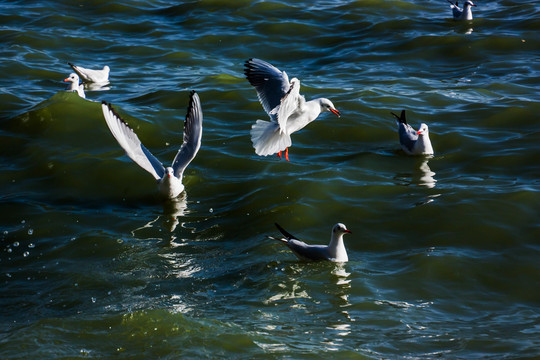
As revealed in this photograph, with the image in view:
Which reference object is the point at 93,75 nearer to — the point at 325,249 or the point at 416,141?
the point at 416,141

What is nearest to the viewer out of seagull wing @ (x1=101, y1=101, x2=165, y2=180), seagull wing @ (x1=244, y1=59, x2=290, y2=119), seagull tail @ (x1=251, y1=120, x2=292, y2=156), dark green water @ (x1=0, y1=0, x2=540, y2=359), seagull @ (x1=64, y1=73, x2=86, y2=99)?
dark green water @ (x1=0, y1=0, x2=540, y2=359)

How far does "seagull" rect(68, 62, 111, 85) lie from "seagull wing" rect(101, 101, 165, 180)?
16.8 feet

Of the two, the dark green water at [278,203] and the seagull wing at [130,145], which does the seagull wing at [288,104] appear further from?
the seagull wing at [130,145]

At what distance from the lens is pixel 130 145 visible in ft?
33.2

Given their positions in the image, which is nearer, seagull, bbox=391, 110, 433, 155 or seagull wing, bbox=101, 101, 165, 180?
seagull wing, bbox=101, 101, 165, 180

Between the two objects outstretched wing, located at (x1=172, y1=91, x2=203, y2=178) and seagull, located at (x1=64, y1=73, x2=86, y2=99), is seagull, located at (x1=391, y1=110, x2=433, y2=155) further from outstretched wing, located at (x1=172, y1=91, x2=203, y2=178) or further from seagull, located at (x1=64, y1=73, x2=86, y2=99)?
seagull, located at (x1=64, y1=73, x2=86, y2=99)

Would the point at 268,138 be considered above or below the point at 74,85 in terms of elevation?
below

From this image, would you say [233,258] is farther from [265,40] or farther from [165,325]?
[265,40]

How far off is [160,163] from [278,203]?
1.82 meters

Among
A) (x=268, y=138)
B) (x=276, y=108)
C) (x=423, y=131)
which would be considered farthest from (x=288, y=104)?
→ (x=423, y=131)

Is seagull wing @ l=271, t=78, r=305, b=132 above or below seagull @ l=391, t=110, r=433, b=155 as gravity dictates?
above

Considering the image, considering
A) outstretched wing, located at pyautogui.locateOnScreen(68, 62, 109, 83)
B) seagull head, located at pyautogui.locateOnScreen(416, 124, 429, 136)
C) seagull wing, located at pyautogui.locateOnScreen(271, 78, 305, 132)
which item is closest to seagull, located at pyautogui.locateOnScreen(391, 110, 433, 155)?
seagull head, located at pyautogui.locateOnScreen(416, 124, 429, 136)

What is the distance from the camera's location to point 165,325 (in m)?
6.69

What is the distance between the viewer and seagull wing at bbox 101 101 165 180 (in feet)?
32.3
